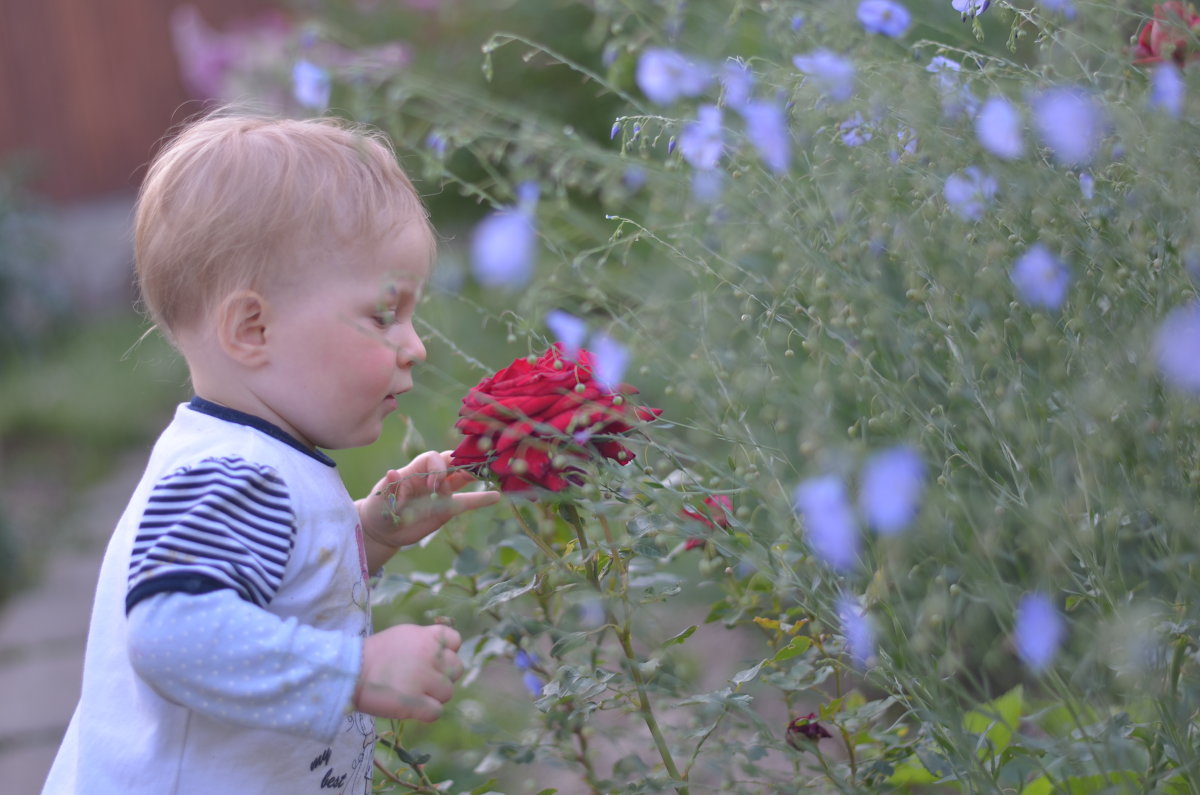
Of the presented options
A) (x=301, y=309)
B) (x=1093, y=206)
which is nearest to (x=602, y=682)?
(x=301, y=309)

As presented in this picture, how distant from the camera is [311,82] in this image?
1.98m

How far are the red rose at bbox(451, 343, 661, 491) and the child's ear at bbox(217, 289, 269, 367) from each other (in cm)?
24

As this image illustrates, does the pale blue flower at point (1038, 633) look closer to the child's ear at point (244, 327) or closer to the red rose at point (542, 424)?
the red rose at point (542, 424)

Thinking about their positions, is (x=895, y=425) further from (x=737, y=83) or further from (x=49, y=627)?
(x=49, y=627)

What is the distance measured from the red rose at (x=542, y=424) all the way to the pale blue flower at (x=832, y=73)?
356 millimetres

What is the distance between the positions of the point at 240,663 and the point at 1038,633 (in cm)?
67

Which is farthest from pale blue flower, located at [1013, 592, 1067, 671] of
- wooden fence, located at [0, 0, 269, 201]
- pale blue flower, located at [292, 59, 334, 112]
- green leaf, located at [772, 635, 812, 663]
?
wooden fence, located at [0, 0, 269, 201]

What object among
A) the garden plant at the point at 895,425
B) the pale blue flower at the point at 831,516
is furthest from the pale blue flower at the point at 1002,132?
the pale blue flower at the point at 831,516

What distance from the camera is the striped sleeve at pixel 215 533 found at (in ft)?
3.62

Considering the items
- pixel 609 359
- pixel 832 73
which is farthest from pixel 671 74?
pixel 609 359

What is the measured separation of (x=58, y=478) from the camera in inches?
172

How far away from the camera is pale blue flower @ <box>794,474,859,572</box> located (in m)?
1.02

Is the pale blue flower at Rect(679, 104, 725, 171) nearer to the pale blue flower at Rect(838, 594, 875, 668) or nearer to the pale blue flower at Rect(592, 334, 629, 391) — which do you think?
the pale blue flower at Rect(592, 334, 629, 391)

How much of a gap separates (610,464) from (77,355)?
198 inches
